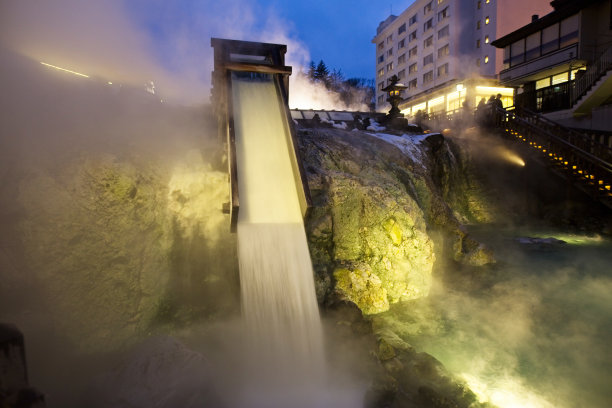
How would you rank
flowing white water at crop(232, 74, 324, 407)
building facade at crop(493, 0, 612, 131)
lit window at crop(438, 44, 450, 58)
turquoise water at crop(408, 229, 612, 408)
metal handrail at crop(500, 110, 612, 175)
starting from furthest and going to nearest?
1. lit window at crop(438, 44, 450, 58)
2. building facade at crop(493, 0, 612, 131)
3. metal handrail at crop(500, 110, 612, 175)
4. flowing white water at crop(232, 74, 324, 407)
5. turquoise water at crop(408, 229, 612, 408)

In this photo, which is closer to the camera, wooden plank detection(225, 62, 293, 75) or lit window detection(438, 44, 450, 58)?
wooden plank detection(225, 62, 293, 75)

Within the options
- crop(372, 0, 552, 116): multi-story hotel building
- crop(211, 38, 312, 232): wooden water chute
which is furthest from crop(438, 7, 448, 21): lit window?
crop(211, 38, 312, 232): wooden water chute

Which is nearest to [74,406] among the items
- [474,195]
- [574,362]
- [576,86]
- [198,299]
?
[198,299]

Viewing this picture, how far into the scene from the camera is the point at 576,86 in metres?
17.2

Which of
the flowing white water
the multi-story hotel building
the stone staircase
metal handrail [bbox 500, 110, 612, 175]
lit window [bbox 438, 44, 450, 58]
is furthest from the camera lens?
lit window [bbox 438, 44, 450, 58]

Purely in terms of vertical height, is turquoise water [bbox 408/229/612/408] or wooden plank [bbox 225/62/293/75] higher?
wooden plank [bbox 225/62/293/75]

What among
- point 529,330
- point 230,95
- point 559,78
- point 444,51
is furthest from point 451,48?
point 529,330

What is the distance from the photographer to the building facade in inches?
628

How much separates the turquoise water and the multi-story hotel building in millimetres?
18753

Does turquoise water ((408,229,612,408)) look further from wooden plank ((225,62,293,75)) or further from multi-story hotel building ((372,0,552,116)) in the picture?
multi-story hotel building ((372,0,552,116))

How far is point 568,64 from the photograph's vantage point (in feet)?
62.1

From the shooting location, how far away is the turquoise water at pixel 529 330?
4367 mm

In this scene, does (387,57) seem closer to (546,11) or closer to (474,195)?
(546,11)

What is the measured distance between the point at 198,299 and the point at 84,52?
889 centimetres
